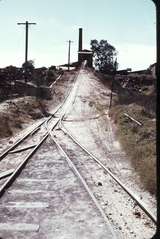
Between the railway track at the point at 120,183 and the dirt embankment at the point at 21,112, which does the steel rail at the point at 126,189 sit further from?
the dirt embankment at the point at 21,112

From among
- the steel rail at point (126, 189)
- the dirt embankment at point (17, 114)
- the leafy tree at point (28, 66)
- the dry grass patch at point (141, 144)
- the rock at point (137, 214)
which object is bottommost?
the rock at point (137, 214)

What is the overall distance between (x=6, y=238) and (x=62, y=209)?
7.17ft

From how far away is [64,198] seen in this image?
11.2 m

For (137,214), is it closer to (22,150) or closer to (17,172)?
(17,172)

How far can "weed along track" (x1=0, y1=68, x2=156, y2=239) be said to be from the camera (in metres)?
8.82

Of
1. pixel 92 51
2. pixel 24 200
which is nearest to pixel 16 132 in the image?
pixel 24 200

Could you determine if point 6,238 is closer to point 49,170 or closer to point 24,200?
point 24,200

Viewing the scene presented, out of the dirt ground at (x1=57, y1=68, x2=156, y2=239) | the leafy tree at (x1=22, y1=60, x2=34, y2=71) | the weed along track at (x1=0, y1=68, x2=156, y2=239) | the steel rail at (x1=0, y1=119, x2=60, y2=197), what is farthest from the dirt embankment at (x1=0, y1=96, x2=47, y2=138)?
the leafy tree at (x1=22, y1=60, x2=34, y2=71)

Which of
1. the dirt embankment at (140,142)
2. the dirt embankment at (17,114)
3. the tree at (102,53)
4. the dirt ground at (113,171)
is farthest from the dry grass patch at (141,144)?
the tree at (102,53)

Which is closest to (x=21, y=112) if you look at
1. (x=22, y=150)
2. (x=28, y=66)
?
(x=22, y=150)

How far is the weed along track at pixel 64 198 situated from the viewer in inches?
347

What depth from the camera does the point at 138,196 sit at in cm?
1158

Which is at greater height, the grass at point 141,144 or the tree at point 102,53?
the tree at point 102,53

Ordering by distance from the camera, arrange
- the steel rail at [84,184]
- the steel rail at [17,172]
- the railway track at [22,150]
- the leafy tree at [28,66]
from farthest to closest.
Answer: the leafy tree at [28,66]
the railway track at [22,150]
the steel rail at [17,172]
the steel rail at [84,184]
